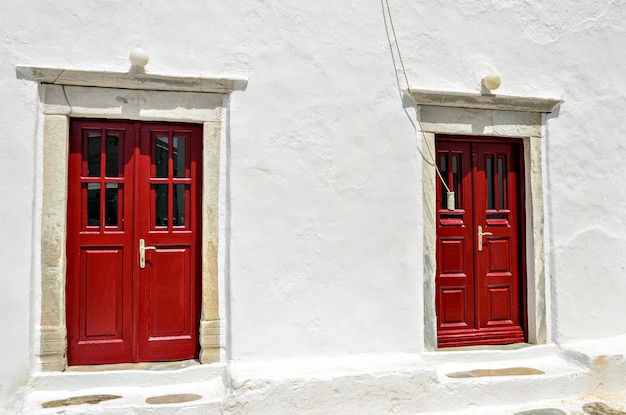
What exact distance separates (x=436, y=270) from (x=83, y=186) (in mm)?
2799

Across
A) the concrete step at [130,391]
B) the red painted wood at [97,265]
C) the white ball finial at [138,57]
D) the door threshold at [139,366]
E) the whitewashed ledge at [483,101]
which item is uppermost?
the white ball finial at [138,57]

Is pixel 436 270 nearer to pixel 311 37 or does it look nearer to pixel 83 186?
pixel 311 37

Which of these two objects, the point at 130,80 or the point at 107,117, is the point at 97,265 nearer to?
the point at 107,117

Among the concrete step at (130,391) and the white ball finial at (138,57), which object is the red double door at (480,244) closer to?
the concrete step at (130,391)

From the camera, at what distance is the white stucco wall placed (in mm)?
3779

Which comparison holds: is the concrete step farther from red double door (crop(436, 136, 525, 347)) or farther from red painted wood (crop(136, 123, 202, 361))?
red double door (crop(436, 136, 525, 347))

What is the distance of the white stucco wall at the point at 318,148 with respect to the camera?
3779 millimetres

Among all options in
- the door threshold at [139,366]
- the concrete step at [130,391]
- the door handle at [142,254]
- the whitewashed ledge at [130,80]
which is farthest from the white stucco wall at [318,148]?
the door handle at [142,254]

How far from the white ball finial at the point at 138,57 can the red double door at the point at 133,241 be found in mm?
442

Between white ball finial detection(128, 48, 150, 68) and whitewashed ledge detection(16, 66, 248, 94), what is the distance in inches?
2.8

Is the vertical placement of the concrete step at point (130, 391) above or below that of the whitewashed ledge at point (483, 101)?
below

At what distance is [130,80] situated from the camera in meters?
3.91

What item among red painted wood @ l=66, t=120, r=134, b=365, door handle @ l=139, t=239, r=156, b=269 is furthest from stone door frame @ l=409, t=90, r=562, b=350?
red painted wood @ l=66, t=120, r=134, b=365

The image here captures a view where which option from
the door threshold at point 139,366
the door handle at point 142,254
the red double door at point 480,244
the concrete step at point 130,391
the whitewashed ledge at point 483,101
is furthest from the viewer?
the red double door at point 480,244
